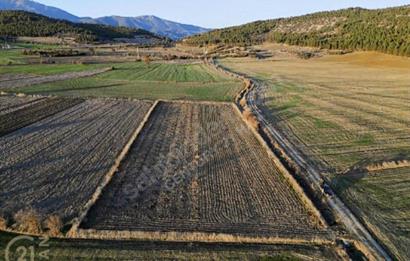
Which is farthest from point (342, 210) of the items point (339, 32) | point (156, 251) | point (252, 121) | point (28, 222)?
point (339, 32)

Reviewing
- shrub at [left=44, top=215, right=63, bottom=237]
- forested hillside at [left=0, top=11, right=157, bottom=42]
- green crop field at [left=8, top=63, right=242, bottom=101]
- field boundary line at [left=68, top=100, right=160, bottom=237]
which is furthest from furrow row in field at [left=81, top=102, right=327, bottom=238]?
forested hillside at [left=0, top=11, right=157, bottom=42]

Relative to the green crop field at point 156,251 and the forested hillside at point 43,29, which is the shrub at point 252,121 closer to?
the green crop field at point 156,251

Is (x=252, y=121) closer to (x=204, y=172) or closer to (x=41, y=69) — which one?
(x=204, y=172)

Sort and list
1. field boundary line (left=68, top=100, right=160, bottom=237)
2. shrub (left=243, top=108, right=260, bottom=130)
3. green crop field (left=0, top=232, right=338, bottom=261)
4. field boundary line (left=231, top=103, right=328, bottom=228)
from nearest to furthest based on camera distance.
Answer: green crop field (left=0, top=232, right=338, bottom=261) < field boundary line (left=68, top=100, right=160, bottom=237) < field boundary line (left=231, top=103, right=328, bottom=228) < shrub (left=243, top=108, right=260, bottom=130)

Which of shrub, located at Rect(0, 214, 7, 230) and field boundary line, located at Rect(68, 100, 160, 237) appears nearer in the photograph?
shrub, located at Rect(0, 214, 7, 230)

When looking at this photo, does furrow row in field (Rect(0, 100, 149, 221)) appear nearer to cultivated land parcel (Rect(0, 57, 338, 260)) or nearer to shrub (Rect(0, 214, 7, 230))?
cultivated land parcel (Rect(0, 57, 338, 260))

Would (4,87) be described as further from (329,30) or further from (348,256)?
(329,30)
